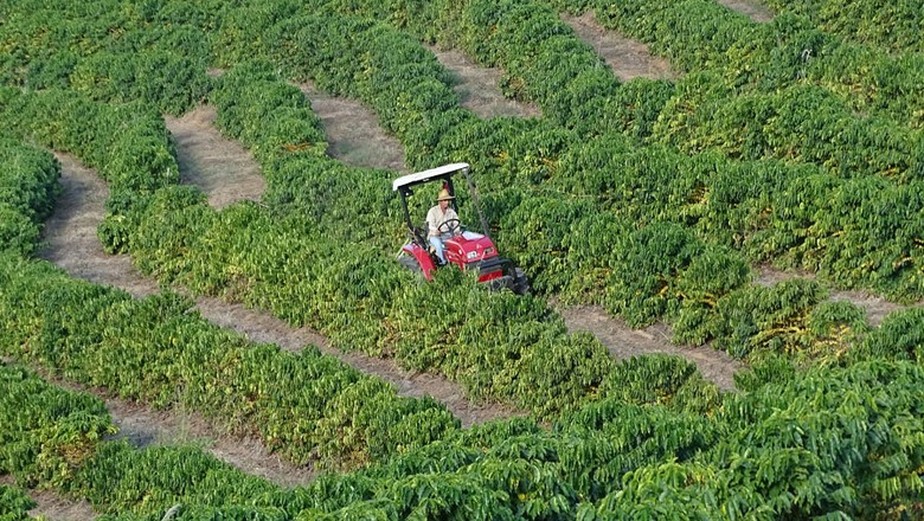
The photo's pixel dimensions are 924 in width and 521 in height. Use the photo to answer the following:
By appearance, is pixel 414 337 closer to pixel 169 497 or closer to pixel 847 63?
pixel 169 497

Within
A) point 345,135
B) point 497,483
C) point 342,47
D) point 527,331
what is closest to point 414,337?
point 527,331

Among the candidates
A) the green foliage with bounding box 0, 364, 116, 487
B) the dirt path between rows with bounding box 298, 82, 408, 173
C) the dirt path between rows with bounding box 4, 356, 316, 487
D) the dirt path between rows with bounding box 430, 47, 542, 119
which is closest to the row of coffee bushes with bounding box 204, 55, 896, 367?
the dirt path between rows with bounding box 4, 356, 316, 487

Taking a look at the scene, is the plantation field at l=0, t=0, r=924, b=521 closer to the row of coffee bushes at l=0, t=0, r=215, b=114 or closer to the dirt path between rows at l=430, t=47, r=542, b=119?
the dirt path between rows at l=430, t=47, r=542, b=119

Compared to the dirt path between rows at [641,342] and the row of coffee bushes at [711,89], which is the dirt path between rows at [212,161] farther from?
the dirt path between rows at [641,342]

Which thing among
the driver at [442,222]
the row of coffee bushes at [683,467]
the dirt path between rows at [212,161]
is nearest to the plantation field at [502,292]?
the row of coffee bushes at [683,467]

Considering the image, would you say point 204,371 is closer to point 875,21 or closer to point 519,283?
point 519,283

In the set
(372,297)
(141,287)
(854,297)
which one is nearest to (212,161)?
(141,287)
